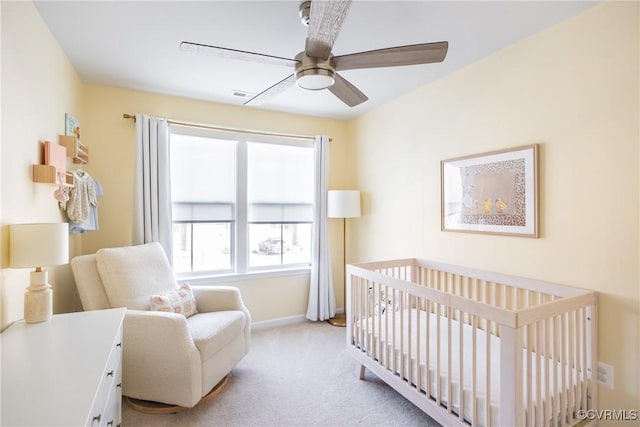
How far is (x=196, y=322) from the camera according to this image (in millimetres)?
2316

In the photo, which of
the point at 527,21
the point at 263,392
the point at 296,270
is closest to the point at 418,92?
the point at 527,21

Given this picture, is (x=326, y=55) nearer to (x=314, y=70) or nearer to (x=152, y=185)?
(x=314, y=70)

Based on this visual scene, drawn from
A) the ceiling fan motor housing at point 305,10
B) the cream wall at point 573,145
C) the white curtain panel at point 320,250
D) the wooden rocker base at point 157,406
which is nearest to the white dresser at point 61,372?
the wooden rocker base at point 157,406

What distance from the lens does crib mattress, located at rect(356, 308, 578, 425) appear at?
1559 mm

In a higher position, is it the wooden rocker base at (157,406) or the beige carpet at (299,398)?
the wooden rocker base at (157,406)

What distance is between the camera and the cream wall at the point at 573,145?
164 cm

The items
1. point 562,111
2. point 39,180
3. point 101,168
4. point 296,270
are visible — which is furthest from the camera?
point 296,270

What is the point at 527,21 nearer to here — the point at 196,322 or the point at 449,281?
the point at 449,281

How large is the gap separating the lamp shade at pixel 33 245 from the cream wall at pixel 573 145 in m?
2.62

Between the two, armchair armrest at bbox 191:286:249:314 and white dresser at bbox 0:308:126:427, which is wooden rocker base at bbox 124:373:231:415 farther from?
armchair armrest at bbox 191:286:249:314

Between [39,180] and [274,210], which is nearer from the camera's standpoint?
[39,180]

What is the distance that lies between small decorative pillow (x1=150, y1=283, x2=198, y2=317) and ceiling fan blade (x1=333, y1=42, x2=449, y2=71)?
1987mm

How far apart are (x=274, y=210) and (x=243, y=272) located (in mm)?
765

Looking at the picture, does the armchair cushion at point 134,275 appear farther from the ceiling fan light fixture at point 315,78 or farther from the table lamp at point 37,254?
the ceiling fan light fixture at point 315,78
